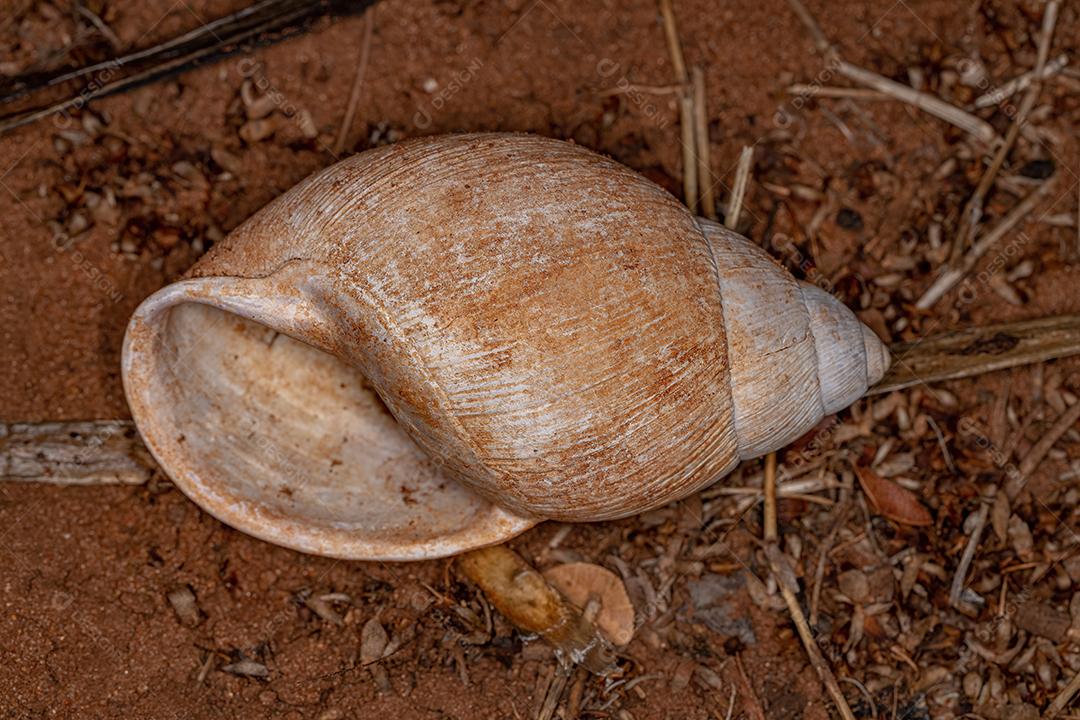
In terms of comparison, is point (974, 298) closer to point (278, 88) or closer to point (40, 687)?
point (278, 88)

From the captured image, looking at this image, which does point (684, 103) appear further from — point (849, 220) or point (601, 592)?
point (601, 592)

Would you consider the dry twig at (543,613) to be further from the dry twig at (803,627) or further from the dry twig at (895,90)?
the dry twig at (895,90)

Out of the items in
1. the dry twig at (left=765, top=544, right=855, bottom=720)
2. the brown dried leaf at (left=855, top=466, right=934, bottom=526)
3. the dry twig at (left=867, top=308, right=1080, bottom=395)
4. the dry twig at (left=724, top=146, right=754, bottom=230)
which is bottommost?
the dry twig at (left=765, top=544, right=855, bottom=720)

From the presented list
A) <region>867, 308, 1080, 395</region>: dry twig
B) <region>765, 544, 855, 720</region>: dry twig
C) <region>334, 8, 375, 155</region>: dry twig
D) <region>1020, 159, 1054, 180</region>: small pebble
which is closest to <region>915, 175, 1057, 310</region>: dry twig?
<region>1020, 159, 1054, 180</region>: small pebble

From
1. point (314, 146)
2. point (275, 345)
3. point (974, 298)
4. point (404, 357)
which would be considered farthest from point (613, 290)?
point (974, 298)

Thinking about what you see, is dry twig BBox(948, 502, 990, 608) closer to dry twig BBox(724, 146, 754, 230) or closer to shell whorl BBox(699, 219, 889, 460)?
shell whorl BBox(699, 219, 889, 460)

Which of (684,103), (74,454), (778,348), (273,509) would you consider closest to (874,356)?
(778,348)

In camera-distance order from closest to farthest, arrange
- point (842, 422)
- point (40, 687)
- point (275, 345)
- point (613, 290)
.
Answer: point (613, 290), point (40, 687), point (275, 345), point (842, 422)

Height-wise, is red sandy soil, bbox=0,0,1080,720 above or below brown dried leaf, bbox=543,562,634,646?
above
